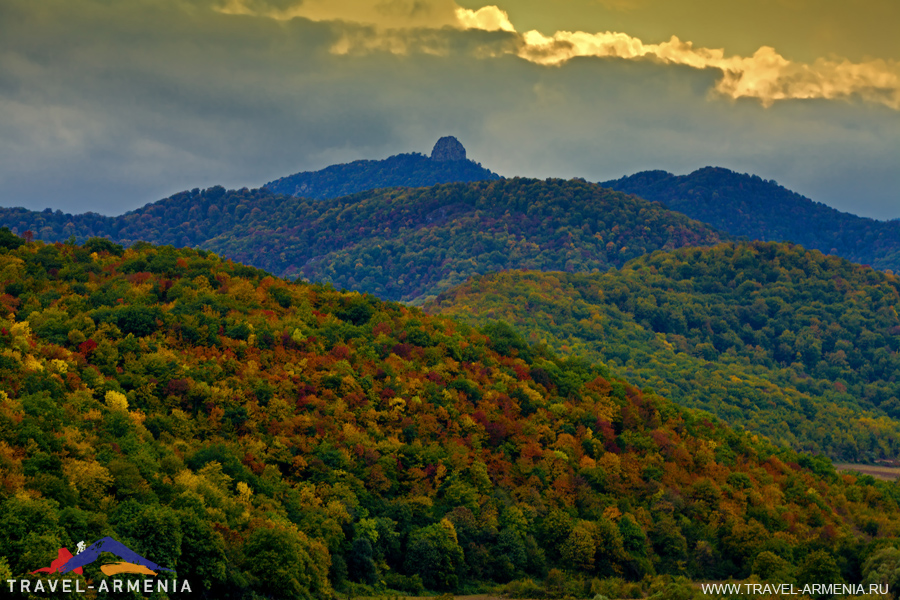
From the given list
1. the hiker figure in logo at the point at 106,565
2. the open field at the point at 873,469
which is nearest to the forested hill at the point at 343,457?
the hiker figure in logo at the point at 106,565

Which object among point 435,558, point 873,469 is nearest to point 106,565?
point 435,558

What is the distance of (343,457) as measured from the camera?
2692 inches

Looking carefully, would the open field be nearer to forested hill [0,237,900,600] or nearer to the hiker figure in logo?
forested hill [0,237,900,600]

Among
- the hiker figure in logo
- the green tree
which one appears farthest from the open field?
the hiker figure in logo

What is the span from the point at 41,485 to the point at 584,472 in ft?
151

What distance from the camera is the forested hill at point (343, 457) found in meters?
50.3

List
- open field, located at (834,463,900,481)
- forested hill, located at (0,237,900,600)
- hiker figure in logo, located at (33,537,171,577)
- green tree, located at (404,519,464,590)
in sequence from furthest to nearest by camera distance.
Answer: open field, located at (834,463,900,481), green tree, located at (404,519,464,590), forested hill, located at (0,237,900,600), hiker figure in logo, located at (33,537,171,577)

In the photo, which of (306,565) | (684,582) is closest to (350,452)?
(306,565)

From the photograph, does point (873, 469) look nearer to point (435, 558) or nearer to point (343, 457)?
point (435, 558)

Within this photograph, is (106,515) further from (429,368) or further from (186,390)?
(429,368)

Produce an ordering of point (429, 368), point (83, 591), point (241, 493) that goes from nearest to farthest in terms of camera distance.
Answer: point (83, 591)
point (241, 493)
point (429, 368)

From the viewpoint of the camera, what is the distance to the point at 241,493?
5900 cm

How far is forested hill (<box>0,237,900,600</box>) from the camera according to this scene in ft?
165

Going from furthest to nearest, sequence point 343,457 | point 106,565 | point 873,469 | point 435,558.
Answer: point 873,469, point 343,457, point 435,558, point 106,565
